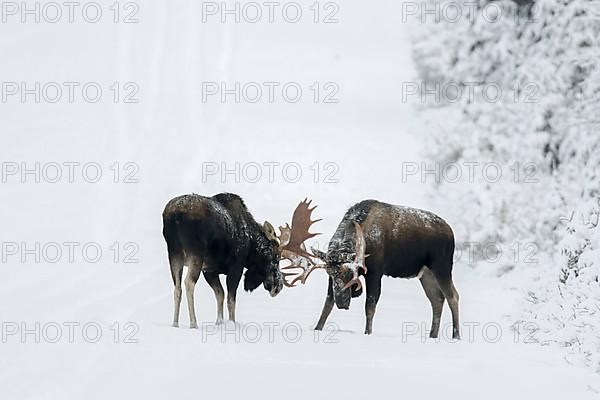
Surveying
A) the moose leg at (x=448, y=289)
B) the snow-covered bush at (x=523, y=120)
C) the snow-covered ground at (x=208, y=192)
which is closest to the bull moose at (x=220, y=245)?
the snow-covered ground at (x=208, y=192)

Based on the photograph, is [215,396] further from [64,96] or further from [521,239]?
[64,96]

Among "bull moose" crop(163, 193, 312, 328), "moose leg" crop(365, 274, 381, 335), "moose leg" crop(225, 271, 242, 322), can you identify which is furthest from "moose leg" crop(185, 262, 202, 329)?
"moose leg" crop(365, 274, 381, 335)

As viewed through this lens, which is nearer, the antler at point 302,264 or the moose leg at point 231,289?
the antler at point 302,264

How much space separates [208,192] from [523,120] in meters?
8.67

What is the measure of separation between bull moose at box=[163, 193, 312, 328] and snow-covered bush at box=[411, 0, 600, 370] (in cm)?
882

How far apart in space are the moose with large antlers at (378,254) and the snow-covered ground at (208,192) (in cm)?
61

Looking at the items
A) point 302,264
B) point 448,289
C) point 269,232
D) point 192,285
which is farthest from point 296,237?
point 448,289

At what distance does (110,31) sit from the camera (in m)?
50.6

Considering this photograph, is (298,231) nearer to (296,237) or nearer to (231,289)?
(296,237)

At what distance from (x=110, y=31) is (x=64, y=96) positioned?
26.3ft

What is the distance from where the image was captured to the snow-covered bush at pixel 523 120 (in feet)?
85.9

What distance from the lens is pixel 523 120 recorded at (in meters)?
27.5

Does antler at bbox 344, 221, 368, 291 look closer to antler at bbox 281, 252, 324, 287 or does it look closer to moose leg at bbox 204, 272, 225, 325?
antler at bbox 281, 252, 324, 287

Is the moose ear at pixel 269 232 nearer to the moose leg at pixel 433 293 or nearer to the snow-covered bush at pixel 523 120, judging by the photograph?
the moose leg at pixel 433 293
